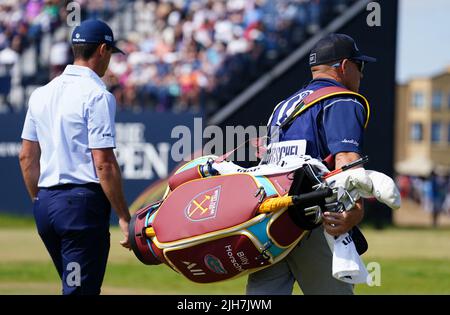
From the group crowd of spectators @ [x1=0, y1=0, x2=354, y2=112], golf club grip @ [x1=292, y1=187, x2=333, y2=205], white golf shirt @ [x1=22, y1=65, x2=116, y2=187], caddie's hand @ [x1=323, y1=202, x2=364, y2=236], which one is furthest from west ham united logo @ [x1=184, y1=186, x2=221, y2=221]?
crowd of spectators @ [x1=0, y1=0, x2=354, y2=112]

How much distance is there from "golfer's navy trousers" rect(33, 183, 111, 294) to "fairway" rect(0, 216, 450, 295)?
506 cm

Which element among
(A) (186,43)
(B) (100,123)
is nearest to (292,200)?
(B) (100,123)

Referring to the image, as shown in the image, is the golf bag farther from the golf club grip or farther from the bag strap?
the bag strap

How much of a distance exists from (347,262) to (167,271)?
31.7 feet

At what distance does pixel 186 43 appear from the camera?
2280 centimetres

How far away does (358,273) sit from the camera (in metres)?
4.97

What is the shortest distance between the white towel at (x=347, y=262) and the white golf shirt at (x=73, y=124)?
170 centimetres

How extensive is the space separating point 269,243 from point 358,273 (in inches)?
19.8

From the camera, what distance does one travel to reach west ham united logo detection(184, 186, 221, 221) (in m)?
5.07

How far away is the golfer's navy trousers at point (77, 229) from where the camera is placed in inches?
232

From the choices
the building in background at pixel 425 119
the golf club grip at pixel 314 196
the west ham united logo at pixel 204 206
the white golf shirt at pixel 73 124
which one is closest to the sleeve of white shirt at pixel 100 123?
the white golf shirt at pixel 73 124
